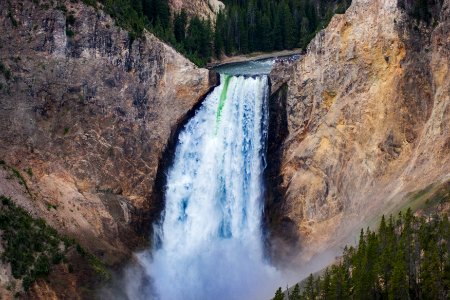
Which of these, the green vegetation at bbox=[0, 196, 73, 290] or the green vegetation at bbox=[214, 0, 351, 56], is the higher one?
the green vegetation at bbox=[214, 0, 351, 56]

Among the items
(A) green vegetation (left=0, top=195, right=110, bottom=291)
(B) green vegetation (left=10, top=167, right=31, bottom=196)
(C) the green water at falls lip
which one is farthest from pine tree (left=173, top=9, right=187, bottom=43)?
(A) green vegetation (left=0, top=195, right=110, bottom=291)

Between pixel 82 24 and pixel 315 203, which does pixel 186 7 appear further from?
pixel 315 203

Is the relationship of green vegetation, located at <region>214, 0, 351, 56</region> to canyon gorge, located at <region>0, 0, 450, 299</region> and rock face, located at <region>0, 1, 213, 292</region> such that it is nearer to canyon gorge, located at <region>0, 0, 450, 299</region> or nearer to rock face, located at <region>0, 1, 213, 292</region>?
rock face, located at <region>0, 1, 213, 292</region>

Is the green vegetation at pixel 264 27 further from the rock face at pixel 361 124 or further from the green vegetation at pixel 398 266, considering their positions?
the green vegetation at pixel 398 266

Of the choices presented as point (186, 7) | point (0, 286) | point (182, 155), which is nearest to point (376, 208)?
point (182, 155)

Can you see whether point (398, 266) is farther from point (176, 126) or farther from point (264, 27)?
point (264, 27)

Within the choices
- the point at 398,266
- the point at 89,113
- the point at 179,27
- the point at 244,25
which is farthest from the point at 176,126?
the point at 244,25
